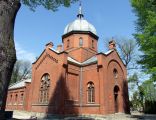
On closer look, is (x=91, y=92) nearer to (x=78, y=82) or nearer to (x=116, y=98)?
(x=78, y=82)

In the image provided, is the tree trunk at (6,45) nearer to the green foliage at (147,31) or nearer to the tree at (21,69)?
the green foliage at (147,31)

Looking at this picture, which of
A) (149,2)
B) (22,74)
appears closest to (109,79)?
(149,2)

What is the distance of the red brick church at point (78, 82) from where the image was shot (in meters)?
20.5

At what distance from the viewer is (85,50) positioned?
2688 cm

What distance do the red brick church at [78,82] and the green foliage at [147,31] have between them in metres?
6.88

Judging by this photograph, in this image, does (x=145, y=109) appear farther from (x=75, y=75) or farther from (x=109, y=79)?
(x=75, y=75)

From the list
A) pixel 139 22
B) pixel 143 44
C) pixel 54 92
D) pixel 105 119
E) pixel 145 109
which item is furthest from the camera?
pixel 145 109

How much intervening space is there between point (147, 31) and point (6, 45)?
10744 millimetres

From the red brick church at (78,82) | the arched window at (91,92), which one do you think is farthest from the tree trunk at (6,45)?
the arched window at (91,92)

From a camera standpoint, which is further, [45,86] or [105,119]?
[45,86]

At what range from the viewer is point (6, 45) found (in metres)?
5.34

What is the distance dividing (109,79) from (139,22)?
8228 mm

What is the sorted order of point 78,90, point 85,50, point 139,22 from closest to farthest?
1. point 139,22
2. point 78,90
3. point 85,50

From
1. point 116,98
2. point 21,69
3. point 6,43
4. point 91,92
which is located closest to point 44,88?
point 91,92
